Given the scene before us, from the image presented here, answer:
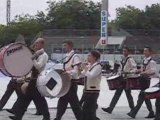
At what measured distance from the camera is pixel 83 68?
11453mm

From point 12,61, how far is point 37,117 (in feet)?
8.15

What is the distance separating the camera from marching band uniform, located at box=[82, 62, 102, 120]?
405 inches

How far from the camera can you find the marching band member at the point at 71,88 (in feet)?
35.3

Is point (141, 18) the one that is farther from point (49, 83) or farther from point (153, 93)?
point (49, 83)

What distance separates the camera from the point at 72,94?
427 inches

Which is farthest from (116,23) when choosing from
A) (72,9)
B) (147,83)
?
(147,83)

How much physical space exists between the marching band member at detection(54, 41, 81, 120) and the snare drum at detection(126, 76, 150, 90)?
2.36 m

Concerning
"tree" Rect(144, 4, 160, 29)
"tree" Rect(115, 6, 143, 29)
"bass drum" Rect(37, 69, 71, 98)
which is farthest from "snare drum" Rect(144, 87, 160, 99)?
"tree" Rect(115, 6, 143, 29)

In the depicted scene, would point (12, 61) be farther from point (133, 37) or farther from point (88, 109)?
point (133, 37)

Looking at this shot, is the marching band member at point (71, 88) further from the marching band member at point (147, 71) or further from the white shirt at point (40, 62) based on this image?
the marching band member at point (147, 71)

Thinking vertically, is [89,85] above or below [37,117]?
above

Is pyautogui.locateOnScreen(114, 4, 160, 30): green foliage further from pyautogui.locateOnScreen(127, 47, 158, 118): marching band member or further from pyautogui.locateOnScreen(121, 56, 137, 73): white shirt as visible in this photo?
pyautogui.locateOnScreen(127, 47, 158, 118): marching band member

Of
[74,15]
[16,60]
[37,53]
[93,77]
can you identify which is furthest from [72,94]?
[74,15]

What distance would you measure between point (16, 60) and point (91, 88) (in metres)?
1.59
